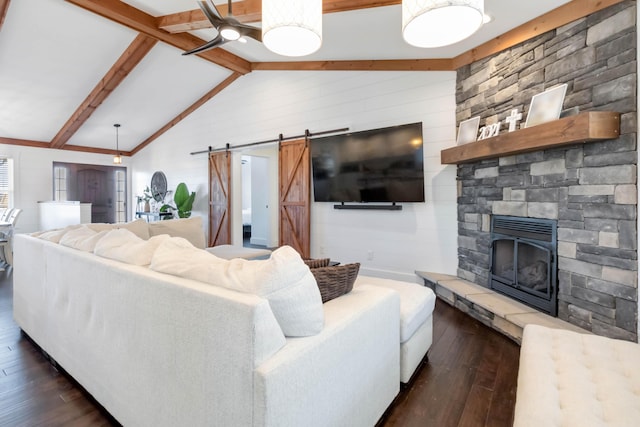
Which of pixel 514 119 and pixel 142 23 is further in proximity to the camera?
pixel 142 23

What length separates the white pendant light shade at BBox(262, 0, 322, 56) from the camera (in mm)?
1713

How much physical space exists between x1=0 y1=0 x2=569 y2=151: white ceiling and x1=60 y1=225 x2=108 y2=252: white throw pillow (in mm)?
2958

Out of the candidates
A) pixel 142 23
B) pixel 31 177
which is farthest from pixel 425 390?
pixel 31 177

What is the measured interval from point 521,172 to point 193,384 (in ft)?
10.8

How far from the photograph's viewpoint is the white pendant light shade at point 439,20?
1.41m

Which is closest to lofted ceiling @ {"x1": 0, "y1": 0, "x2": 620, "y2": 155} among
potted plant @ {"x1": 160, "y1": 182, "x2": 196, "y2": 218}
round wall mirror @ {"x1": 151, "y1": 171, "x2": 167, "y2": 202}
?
round wall mirror @ {"x1": 151, "y1": 171, "x2": 167, "y2": 202}

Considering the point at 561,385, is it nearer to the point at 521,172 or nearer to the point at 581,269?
the point at 581,269

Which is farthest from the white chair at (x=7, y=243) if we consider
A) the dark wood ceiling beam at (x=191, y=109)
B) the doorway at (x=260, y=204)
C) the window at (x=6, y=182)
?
the doorway at (x=260, y=204)

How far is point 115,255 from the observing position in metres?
1.83

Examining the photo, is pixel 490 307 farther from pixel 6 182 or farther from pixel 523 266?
pixel 6 182

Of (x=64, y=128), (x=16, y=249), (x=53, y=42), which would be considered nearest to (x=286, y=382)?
(x=16, y=249)

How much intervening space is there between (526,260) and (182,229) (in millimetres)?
3771

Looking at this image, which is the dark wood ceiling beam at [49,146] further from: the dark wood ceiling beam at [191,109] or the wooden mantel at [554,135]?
the wooden mantel at [554,135]

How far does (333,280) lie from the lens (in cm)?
172
